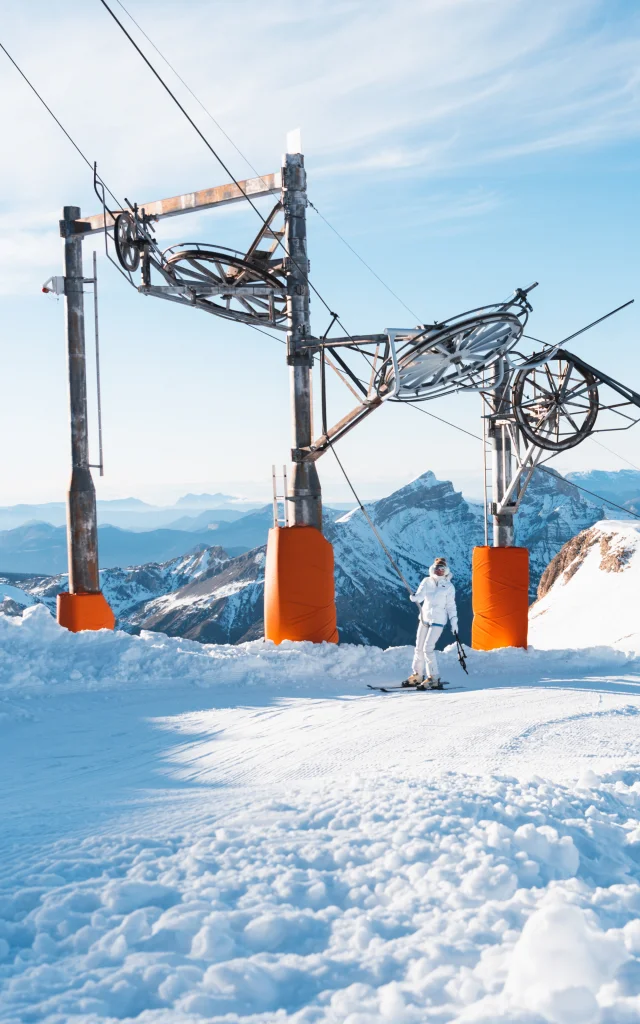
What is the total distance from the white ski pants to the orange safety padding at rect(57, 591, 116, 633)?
18.7 feet

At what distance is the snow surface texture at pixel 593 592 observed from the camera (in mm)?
44156

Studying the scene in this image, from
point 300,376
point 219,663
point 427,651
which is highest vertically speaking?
point 300,376

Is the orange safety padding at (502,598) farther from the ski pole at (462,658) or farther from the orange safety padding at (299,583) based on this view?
the orange safety padding at (299,583)

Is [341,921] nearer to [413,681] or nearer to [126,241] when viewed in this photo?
[413,681]

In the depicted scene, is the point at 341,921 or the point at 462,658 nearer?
the point at 341,921

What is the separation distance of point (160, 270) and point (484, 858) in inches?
429

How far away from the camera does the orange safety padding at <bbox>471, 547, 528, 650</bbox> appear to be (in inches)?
582

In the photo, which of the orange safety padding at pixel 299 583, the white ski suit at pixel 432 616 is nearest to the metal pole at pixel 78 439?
the orange safety padding at pixel 299 583

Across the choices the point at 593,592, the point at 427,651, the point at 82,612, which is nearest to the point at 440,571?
the point at 427,651

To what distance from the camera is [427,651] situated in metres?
12.1

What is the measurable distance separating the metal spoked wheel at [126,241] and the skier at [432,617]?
6872 millimetres

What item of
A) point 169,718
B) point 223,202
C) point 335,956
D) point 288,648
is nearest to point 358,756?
point 169,718

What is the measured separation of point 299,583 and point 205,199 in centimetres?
699

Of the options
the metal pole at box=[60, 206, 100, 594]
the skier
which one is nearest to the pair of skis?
the skier
